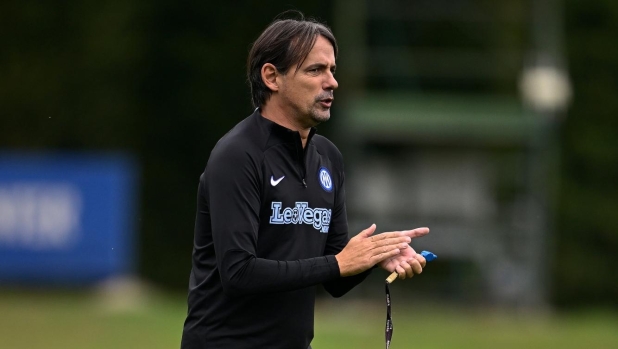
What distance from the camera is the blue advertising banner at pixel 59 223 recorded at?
18.2 metres

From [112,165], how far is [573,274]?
1041 centimetres

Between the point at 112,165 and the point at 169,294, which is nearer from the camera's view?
the point at 112,165

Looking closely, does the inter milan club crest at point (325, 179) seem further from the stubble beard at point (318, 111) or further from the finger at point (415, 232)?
the finger at point (415, 232)

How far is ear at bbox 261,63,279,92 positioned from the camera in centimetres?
551

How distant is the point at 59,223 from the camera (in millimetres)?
18188

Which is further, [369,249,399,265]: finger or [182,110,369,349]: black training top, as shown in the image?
[369,249,399,265]: finger

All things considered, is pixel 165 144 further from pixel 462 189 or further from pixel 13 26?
pixel 462 189

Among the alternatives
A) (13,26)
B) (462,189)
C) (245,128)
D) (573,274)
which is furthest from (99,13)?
(245,128)

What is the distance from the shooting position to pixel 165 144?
945 inches

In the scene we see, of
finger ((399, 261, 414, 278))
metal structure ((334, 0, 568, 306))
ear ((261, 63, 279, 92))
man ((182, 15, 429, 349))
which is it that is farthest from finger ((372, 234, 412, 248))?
metal structure ((334, 0, 568, 306))

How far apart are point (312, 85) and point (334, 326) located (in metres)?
12.0

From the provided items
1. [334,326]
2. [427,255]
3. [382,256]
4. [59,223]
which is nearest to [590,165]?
[334,326]

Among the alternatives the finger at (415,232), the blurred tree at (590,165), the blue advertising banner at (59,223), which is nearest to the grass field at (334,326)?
the blue advertising banner at (59,223)

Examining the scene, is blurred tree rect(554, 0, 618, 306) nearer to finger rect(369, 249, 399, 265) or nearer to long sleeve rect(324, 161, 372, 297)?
long sleeve rect(324, 161, 372, 297)
